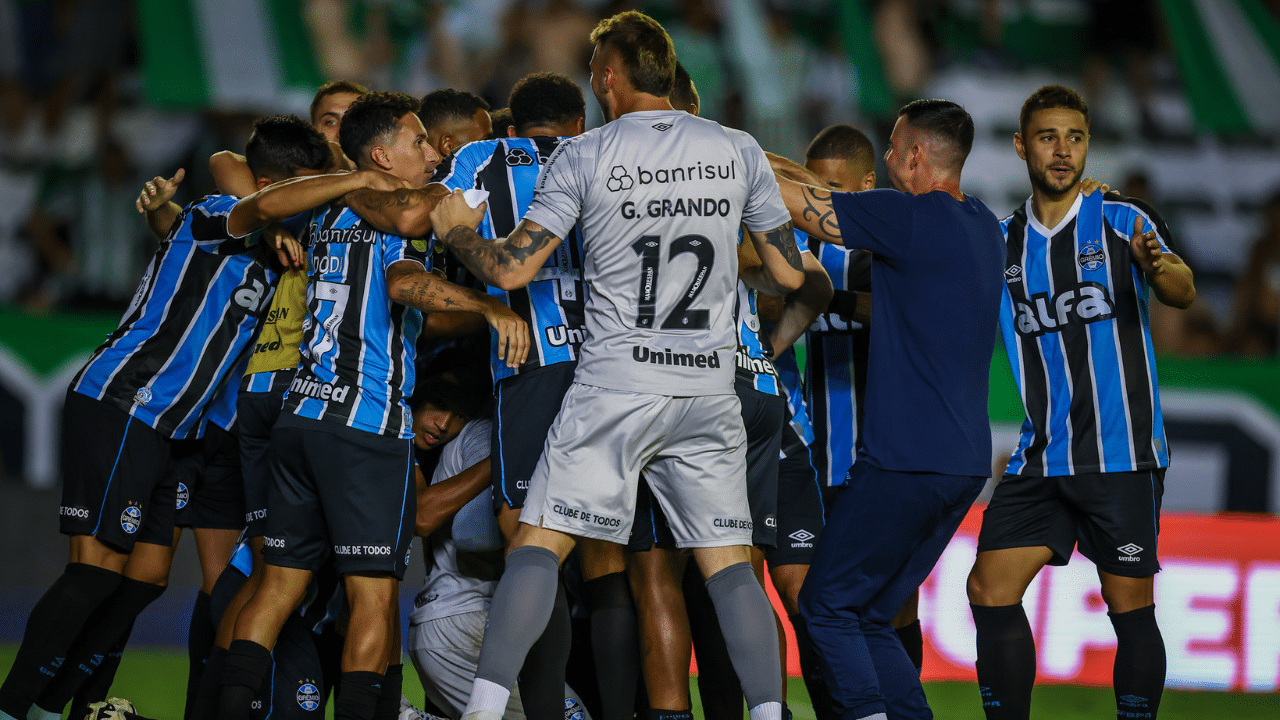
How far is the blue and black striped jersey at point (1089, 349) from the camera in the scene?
4.82 meters

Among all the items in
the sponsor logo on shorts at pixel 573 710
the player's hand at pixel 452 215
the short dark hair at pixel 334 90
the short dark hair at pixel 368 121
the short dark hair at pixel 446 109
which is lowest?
the sponsor logo on shorts at pixel 573 710

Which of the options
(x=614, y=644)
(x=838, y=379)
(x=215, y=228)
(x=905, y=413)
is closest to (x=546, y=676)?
(x=614, y=644)

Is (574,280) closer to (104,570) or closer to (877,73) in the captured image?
(104,570)

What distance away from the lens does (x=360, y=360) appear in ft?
14.4

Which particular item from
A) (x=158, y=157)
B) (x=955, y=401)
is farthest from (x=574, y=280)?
(x=158, y=157)

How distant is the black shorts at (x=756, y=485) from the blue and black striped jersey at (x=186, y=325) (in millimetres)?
1911

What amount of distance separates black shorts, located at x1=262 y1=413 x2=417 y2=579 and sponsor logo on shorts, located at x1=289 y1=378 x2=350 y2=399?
0.32 ft

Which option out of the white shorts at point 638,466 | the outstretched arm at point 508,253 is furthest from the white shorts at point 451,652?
the outstretched arm at point 508,253

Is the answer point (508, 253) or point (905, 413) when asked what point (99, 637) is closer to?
point (508, 253)

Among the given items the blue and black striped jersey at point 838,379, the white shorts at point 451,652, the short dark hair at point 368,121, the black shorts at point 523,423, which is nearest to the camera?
the black shorts at point 523,423

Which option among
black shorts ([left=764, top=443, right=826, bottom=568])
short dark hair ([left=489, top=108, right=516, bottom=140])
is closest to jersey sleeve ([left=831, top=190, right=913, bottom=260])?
black shorts ([left=764, top=443, right=826, bottom=568])

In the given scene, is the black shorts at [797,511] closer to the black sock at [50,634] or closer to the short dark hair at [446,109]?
the short dark hair at [446,109]

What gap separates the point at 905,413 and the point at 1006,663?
127 centimetres

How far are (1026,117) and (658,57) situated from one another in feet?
6.17
